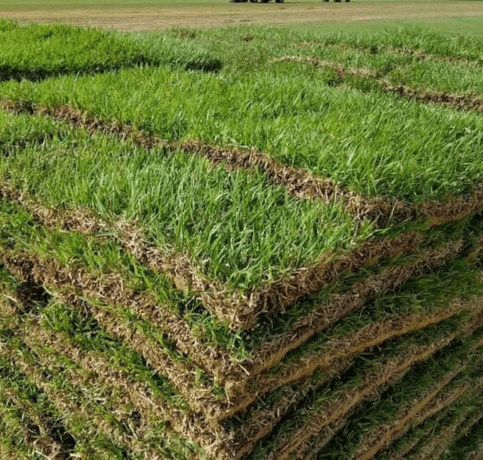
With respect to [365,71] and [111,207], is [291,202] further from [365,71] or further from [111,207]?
[365,71]

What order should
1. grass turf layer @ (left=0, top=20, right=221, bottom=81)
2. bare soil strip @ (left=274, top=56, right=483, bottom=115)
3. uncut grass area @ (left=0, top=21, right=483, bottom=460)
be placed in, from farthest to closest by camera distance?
grass turf layer @ (left=0, top=20, right=221, bottom=81)
bare soil strip @ (left=274, top=56, right=483, bottom=115)
uncut grass area @ (left=0, top=21, right=483, bottom=460)

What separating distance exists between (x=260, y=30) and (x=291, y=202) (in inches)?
272

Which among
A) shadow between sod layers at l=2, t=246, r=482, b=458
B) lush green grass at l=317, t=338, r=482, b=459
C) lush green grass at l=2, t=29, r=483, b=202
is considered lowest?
lush green grass at l=317, t=338, r=482, b=459

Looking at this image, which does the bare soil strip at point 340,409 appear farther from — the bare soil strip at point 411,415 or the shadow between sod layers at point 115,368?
the bare soil strip at point 411,415

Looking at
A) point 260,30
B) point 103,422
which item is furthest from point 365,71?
point 103,422

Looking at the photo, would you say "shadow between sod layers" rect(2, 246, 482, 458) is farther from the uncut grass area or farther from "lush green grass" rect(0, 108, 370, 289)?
"lush green grass" rect(0, 108, 370, 289)

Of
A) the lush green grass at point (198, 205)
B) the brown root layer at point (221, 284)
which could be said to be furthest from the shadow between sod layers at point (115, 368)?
the lush green grass at point (198, 205)

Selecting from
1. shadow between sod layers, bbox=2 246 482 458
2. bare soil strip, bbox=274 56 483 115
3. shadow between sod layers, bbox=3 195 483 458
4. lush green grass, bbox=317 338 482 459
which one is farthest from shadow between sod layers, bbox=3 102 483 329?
bare soil strip, bbox=274 56 483 115

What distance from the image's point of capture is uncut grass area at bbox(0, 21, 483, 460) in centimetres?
193

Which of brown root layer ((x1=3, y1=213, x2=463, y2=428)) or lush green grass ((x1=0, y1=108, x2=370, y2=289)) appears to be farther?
lush green grass ((x1=0, y1=108, x2=370, y2=289))

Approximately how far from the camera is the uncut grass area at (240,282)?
6.32 ft

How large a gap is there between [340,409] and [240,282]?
68cm

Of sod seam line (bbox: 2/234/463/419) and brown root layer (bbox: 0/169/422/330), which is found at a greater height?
brown root layer (bbox: 0/169/422/330)

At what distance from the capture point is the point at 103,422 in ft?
7.27
